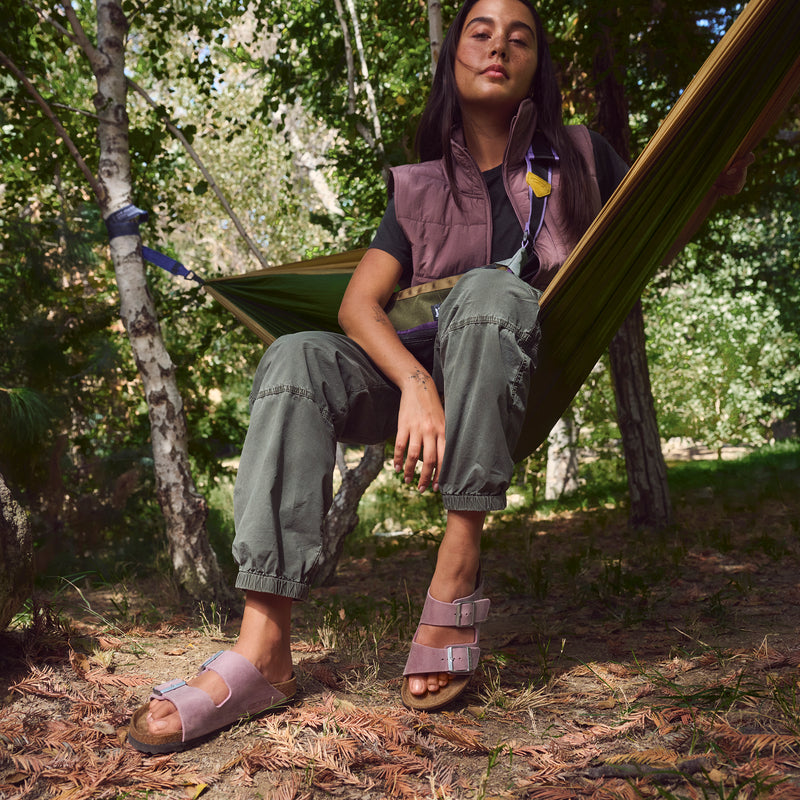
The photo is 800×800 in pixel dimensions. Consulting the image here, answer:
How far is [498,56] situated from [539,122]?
0.60 ft

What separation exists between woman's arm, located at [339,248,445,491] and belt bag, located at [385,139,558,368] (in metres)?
0.04

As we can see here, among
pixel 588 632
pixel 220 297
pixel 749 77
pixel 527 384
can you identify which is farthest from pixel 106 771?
pixel 749 77

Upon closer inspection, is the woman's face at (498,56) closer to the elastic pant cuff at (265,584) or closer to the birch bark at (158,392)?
the elastic pant cuff at (265,584)

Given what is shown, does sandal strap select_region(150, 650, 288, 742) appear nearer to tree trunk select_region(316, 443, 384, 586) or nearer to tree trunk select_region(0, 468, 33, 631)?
tree trunk select_region(0, 468, 33, 631)

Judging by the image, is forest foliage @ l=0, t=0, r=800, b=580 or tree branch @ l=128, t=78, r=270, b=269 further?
forest foliage @ l=0, t=0, r=800, b=580

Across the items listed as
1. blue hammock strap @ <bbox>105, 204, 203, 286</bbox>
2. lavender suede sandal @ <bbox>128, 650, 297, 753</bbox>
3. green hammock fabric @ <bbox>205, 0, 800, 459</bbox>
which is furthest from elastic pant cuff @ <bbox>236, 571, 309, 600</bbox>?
blue hammock strap @ <bbox>105, 204, 203, 286</bbox>

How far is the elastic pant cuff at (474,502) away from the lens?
1.30m

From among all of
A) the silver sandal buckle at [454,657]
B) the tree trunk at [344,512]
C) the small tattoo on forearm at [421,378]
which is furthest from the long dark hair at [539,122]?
the tree trunk at [344,512]

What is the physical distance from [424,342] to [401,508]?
4.63 meters

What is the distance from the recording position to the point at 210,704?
1242 mm

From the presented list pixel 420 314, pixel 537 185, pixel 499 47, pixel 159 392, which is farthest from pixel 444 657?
pixel 159 392

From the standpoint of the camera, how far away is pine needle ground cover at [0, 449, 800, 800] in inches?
43.6

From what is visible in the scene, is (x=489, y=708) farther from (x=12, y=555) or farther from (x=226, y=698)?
(x=12, y=555)

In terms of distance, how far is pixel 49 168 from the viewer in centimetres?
370
